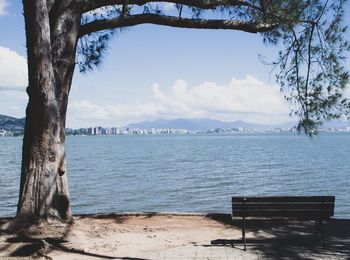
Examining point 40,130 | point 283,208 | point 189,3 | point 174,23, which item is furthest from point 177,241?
point 189,3

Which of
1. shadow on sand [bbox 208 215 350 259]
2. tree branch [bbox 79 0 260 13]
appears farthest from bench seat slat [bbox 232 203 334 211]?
tree branch [bbox 79 0 260 13]

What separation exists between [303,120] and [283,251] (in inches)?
158

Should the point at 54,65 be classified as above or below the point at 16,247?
above

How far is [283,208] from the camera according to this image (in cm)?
747

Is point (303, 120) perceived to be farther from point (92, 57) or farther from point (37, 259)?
point (37, 259)

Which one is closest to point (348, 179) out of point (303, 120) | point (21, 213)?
point (303, 120)

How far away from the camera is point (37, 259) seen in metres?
7.06

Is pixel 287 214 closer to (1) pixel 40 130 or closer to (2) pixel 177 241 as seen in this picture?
(2) pixel 177 241

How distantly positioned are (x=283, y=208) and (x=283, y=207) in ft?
0.05

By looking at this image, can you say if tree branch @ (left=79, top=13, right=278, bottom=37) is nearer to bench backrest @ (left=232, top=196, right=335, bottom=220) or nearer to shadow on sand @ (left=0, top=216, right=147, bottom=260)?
bench backrest @ (left=232, top=196, right=335, bottom=220)

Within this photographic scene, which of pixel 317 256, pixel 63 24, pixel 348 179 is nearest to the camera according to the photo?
pixel 317 256

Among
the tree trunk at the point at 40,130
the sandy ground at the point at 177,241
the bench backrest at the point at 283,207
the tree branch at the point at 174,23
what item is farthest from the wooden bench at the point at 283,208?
the tree branch at the point at 174,23

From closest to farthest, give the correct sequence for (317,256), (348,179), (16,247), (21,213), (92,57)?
(317,256)
(16,247)
(21,213)
(92,57)
(348,179)

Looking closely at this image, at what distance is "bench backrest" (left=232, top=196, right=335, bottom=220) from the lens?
291 inches
